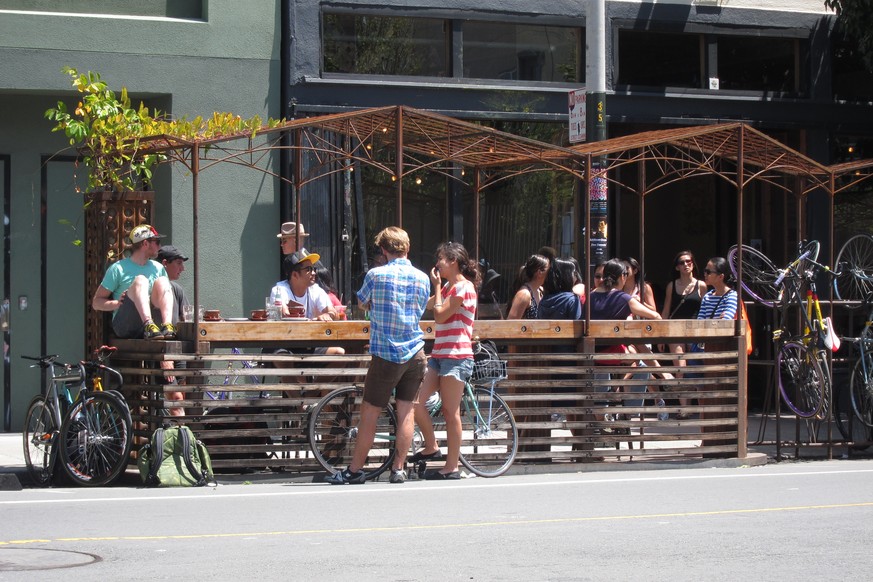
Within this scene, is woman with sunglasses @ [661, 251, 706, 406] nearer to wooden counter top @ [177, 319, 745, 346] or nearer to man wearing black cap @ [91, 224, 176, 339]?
wooden counter top @ [177, 319, 745, 346]

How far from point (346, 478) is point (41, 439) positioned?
95.1 inches

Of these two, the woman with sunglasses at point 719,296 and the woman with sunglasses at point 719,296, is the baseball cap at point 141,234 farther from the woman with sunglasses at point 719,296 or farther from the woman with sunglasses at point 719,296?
the woman with sunglasses at point 719,296

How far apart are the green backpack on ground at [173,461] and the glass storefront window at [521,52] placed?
649 centimetres

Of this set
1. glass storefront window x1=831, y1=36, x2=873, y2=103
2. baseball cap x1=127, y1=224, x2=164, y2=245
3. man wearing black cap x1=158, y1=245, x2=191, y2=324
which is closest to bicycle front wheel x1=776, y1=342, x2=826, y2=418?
glass storefront window x1=831, y1=36, x2=873, y2=103

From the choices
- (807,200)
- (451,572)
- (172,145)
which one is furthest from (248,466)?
(807,200)

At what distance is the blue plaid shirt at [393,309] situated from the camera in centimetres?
1040

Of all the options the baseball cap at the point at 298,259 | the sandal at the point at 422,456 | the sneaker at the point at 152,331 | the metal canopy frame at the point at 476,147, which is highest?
the metal canopy frame at the point at 476,147

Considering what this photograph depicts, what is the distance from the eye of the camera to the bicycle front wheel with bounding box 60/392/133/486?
10.3m

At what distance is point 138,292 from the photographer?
1092 centimetres

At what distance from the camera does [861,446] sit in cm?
1314

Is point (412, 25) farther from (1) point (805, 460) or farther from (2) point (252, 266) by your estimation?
(1) point (805, 460)

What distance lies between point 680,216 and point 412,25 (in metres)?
5.14

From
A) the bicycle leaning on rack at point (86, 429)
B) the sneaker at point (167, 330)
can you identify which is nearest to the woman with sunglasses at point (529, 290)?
the sneaker at point (167, 330)

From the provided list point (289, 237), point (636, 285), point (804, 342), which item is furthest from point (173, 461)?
point (804, 342)
